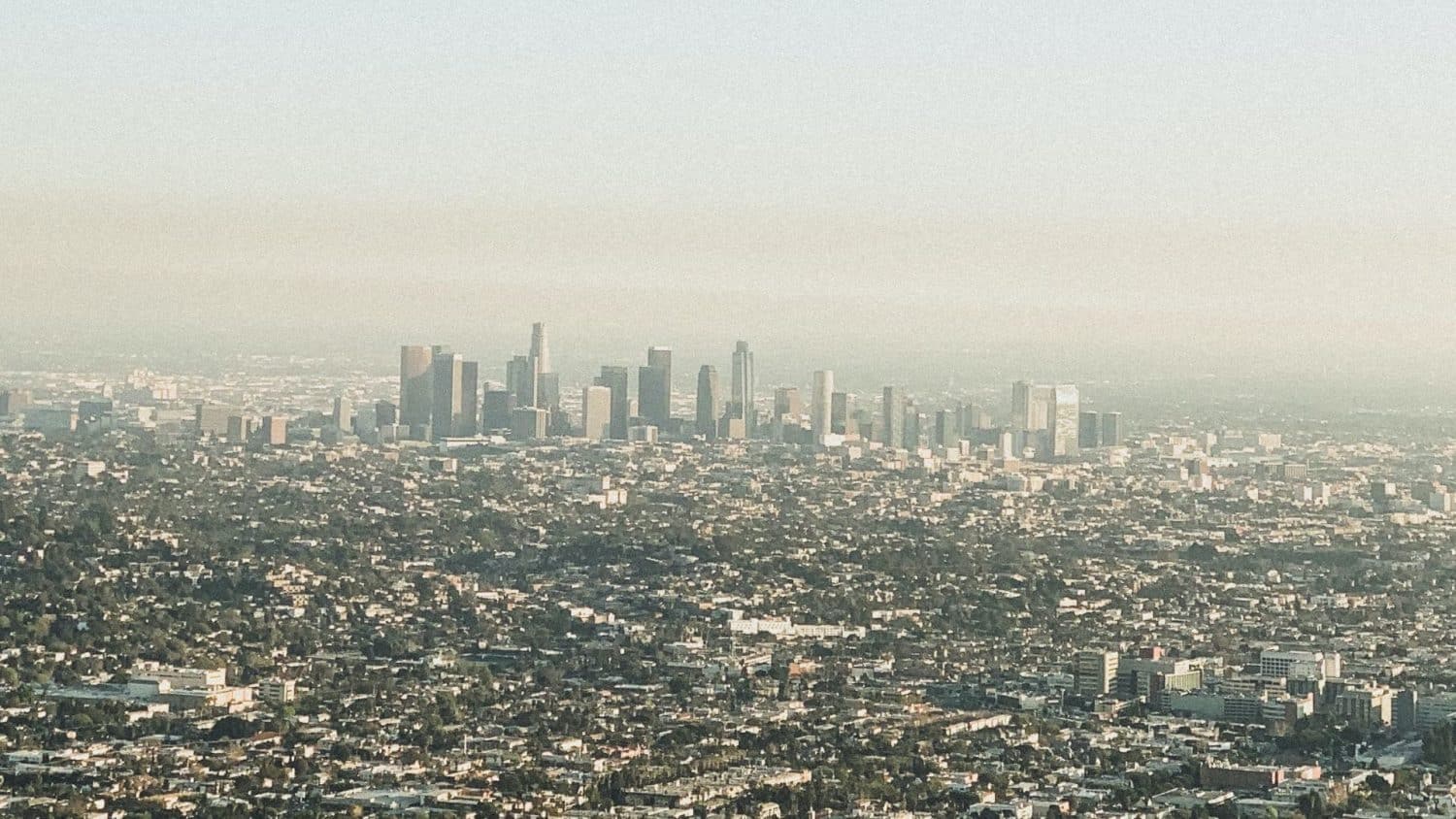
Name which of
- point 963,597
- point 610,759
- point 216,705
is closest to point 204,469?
point 963,597

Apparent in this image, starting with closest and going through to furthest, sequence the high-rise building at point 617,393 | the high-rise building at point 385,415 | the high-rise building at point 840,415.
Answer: the high-rise building at point 385,415 → the high-rise building at point 617,393 → the high-rise building at point 840,415

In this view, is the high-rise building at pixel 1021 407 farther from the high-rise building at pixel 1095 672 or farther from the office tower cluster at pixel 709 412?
the high-rise building at pixel 1095 672

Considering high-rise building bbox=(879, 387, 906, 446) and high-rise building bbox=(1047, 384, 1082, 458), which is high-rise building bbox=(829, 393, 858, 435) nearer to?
high-rise building bbox=(879, 387, 906, 446)

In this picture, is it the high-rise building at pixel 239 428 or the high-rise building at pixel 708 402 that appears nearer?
the high-rise building at pixel 239 428

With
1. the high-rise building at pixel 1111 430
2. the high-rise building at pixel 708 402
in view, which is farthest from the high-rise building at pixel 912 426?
the high-rise building at pixel 708 402

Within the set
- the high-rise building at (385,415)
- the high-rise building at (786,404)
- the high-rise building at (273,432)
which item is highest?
the high-rise building at (786,404)

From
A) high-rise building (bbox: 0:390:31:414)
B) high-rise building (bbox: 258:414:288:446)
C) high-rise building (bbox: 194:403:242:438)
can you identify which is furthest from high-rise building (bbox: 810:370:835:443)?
high-rise building (bbox: 0:390:31:414)
